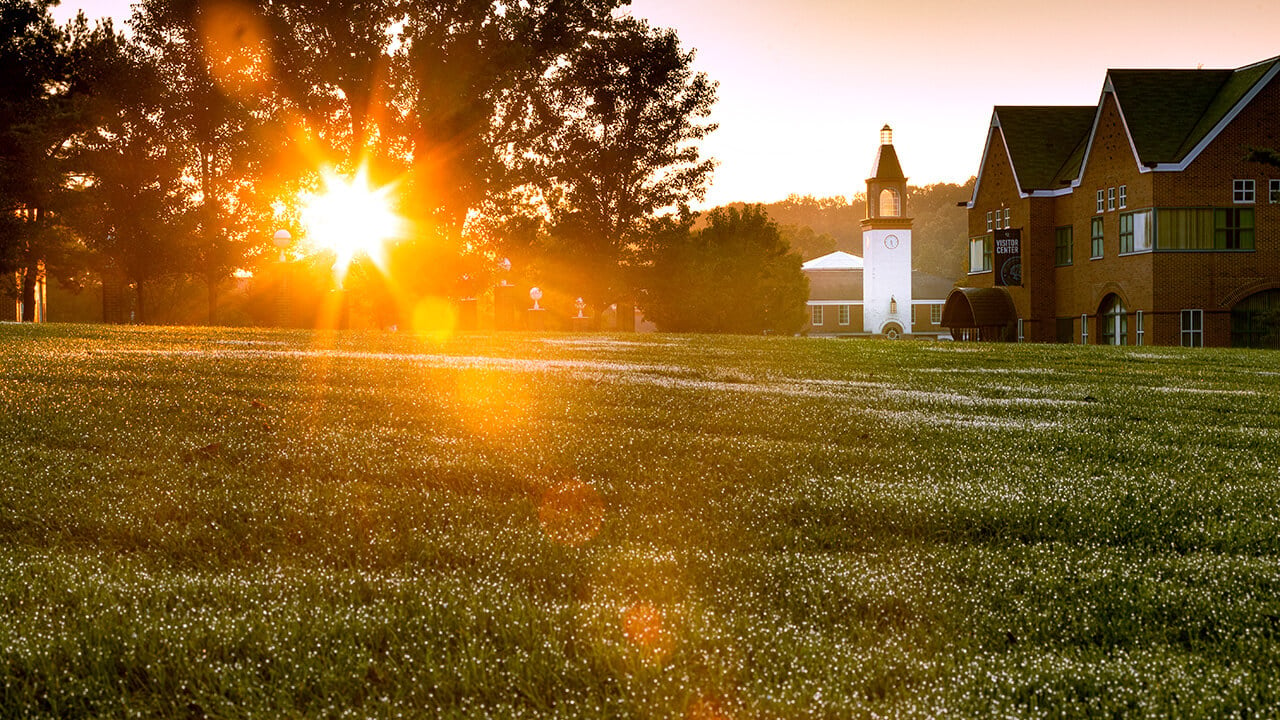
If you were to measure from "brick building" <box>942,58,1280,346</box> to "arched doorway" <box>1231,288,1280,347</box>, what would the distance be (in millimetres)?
52

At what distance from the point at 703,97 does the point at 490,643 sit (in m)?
48.2

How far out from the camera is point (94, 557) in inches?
194

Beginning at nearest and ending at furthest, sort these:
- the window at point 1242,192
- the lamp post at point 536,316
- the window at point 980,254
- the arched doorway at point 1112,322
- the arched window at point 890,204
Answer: the window at point 1242,192 < the arched doorway at point 1112,322 < the window at point 980,254 < the lamp post at point 536,316 < the arched window at point 890,204

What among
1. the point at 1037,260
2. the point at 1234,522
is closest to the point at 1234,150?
the point at 1037,260

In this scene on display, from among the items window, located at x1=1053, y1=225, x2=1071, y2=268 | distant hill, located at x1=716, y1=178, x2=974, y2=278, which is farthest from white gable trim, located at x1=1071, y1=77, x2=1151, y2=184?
distant hill, located at x1=716, y1=178, x2=974, y2=278

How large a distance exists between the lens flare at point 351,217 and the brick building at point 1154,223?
28.5 m

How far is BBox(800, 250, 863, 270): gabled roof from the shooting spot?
109 metres

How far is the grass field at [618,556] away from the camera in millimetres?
3461

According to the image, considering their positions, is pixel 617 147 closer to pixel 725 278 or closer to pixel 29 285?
pixel 725 278

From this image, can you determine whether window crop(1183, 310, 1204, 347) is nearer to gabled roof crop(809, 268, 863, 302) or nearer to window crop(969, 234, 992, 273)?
window crop(969, 234, 992, 273)

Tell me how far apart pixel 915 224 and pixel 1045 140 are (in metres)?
101

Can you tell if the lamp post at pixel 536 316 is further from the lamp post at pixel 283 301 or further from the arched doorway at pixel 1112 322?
the arched doorway at pixel 1112 322

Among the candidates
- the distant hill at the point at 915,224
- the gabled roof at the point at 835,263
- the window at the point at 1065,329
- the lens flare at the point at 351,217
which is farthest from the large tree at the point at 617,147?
the gabled roof at the point at 835,263

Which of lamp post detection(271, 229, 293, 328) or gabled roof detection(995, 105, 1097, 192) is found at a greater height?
gabled roof detection(995, 105, 1097, 192)
